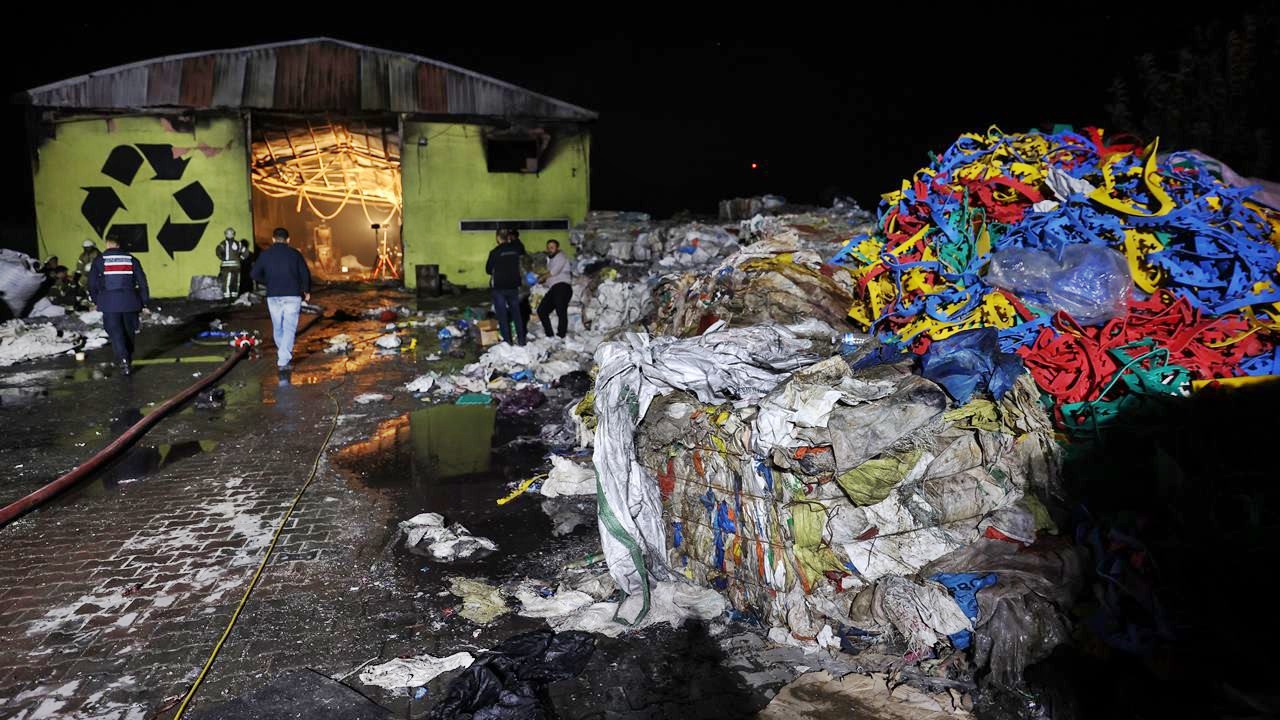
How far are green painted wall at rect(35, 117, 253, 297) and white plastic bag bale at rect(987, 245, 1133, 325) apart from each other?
16.9m

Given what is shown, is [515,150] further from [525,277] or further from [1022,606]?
[1022,606]

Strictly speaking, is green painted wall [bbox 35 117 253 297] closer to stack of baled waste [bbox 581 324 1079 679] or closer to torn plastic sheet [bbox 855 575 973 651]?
stack of baled waste [bbox 581 324 1079 679]

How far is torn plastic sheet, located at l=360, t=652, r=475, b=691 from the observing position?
11.8ft

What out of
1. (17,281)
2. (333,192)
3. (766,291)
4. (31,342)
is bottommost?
(31,342)

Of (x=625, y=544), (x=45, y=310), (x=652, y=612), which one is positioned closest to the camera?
(x=652, y=612)

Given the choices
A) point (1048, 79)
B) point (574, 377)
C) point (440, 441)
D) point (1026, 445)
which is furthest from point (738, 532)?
point (1048, 79)

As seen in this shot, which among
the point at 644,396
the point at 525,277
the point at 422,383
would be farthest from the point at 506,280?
the point at 644,396

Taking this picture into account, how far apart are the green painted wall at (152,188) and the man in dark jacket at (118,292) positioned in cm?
842

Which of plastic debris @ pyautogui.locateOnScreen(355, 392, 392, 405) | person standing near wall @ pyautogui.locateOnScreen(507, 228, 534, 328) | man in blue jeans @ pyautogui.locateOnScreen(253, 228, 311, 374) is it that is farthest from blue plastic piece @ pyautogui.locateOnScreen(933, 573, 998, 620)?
man in blue jeans @ pyautogui.locateOnScreen(253, 228, 311, 374)

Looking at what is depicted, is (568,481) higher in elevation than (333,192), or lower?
lower

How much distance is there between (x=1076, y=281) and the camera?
4.73m

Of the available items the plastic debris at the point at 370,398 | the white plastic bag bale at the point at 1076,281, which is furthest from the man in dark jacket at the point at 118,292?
the white plastic bag bale at the point at 1076,281

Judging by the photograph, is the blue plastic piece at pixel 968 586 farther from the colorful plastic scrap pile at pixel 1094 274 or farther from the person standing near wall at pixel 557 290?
the person standing near wall at pixel 557 290

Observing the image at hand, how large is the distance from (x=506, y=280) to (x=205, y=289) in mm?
9728
